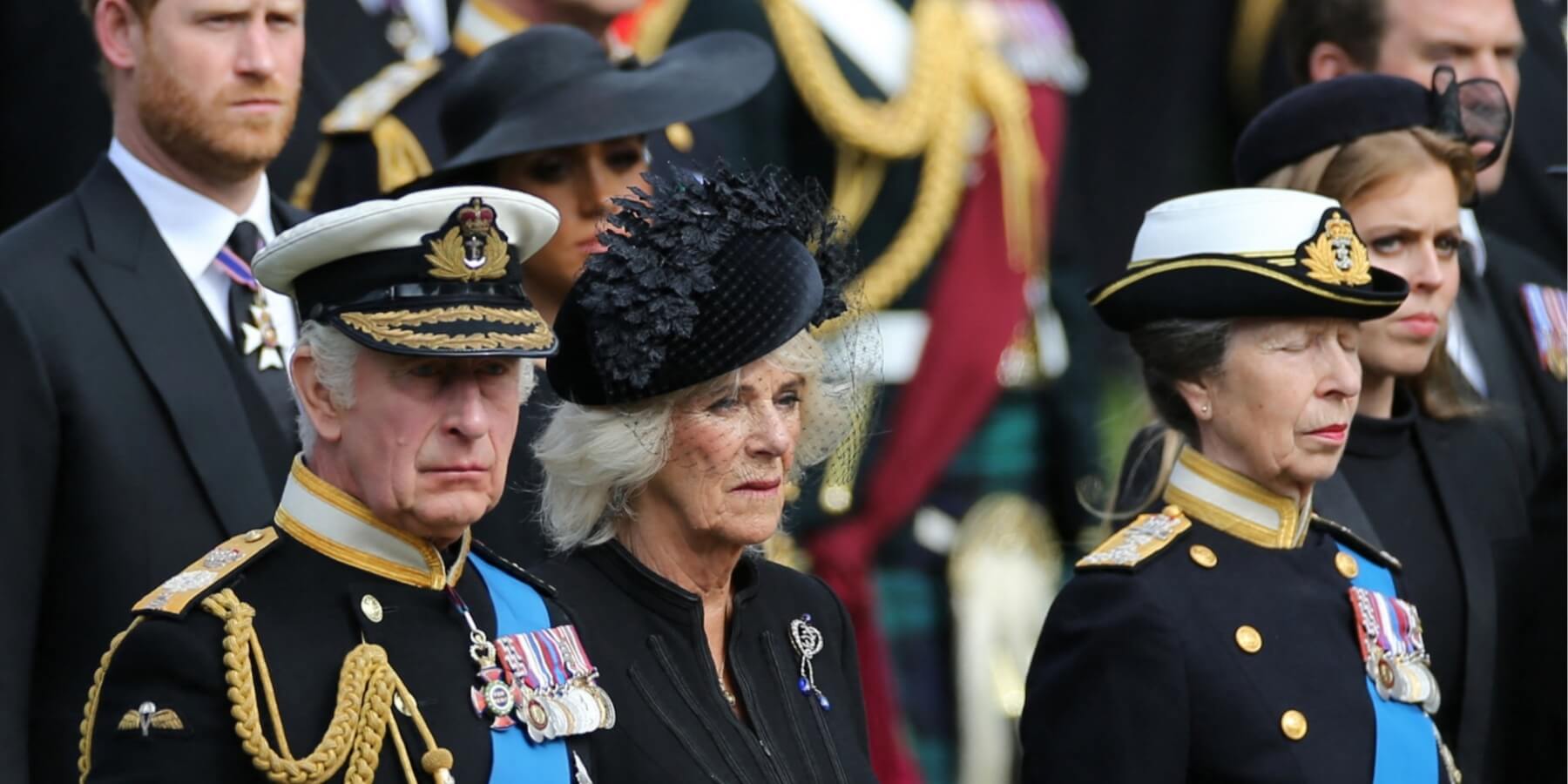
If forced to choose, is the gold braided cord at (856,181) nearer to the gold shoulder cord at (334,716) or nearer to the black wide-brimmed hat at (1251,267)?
the black wide-brimmed hat at (1251,267)

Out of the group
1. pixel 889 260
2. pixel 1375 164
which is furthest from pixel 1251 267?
pixel 889 260

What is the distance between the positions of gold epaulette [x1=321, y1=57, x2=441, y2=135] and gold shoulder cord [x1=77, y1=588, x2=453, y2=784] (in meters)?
2.59

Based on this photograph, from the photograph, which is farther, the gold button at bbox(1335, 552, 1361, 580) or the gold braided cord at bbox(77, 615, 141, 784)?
the gold button at bbox(1335, 552, 1361, 580)

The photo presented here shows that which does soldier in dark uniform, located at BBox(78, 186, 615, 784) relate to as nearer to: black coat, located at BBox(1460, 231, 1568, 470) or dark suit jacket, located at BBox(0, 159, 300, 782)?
dark suit jacket, located at BBox(0, 159, 300, 782)

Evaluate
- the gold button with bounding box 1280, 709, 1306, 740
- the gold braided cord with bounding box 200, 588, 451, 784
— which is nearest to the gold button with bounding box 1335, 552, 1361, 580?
the gold button with bounding box 1280, 709, 1306, 740

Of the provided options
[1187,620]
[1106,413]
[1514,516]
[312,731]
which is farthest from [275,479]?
[1106,413]

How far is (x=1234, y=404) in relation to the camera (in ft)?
14.4

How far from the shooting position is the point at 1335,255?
443 centimetres

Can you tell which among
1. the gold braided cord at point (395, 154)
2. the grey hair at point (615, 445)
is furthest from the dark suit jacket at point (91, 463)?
the gold braided cord at point (395, 154)

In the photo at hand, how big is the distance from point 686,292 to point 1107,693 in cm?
94

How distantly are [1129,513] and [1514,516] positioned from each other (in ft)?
3.49

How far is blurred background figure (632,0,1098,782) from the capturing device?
23.2 feet

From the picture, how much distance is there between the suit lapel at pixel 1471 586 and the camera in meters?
5.12

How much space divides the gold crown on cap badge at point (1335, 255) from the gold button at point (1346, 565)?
48 centimetres
